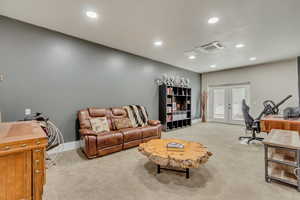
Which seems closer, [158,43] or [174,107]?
[158,43]

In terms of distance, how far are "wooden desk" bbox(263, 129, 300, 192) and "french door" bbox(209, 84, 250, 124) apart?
477cm

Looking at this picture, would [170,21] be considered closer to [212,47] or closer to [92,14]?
[92,14]

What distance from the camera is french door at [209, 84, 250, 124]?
6.60m

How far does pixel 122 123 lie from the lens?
3.79 m

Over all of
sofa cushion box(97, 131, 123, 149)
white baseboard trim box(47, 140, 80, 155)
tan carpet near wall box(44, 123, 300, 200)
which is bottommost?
tan carpet near wall box(44, 123, 300, 200)

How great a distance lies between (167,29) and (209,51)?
197cm

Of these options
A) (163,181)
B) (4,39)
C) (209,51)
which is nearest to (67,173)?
(163,181)

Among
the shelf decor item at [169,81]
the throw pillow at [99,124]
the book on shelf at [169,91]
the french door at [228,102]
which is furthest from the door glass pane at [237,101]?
the throw pillow at [99,124]

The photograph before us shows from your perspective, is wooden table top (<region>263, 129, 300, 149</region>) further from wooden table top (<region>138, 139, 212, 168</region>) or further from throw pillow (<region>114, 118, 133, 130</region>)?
throw pillow (<region>114, 118, 133, 130</region>)

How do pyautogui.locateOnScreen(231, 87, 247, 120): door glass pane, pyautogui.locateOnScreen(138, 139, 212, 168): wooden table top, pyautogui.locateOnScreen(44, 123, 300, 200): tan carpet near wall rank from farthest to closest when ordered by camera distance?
pyautogui.locateOnScreen(231, 87, 247, 120): door glass pane → pyautogui.locateOnScreen(138, 139, 212, 168): wooden table top → pyautogui.locateOnScreen(44, 123, 300, 200): tan carpet near wall

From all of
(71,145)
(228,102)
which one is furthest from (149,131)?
(228,102)

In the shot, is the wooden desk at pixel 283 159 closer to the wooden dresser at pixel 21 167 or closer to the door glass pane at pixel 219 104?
the wooden dresser at pixel 21 167

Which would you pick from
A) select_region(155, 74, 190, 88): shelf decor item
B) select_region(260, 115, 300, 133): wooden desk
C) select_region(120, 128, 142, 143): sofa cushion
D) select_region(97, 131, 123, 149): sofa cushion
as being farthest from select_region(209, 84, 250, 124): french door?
select_region(97, 131, 123, 149): sofa cushion

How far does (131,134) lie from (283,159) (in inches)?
110
